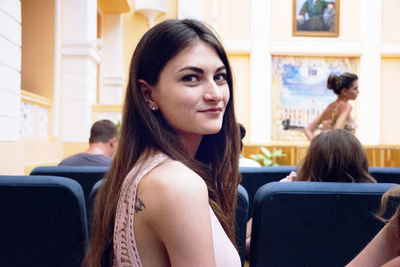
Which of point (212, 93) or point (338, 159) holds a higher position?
point (212, 93)

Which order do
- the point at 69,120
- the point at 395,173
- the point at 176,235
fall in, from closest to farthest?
1. the point at 176,235
2. the point at 395,173
3. the point at 69,120

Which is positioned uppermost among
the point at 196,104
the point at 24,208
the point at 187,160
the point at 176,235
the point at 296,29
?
the point at 296,29

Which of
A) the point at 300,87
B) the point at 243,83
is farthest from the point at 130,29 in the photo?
the point at 300,87

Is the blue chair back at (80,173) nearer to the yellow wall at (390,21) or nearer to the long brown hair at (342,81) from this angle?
the long brown hair at (342,81)

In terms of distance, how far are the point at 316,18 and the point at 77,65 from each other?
6.61 meters

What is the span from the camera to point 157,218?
91 centimetres

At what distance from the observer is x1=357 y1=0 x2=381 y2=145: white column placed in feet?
36.7

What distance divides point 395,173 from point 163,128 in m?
2.40

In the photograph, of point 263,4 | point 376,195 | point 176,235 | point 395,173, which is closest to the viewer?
point 176,235

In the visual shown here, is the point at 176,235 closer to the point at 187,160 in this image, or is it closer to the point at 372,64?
the point at 187,160

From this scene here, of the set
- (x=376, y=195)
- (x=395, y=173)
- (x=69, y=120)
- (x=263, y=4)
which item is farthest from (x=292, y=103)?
(x=376, y=195)

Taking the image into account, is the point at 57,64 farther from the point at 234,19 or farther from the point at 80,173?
the point at 234,19

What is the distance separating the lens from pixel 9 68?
14.9 feet

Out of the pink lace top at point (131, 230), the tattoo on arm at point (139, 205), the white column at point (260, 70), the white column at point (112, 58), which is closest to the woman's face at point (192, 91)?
the pink lace top at point (131, 230)
